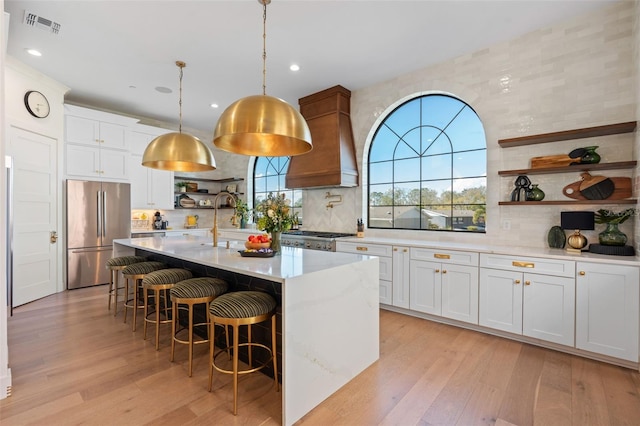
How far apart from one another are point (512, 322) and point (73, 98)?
22.0 ft

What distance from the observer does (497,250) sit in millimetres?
2922

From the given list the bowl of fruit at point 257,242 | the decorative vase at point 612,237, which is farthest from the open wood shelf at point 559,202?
the bowl of fruit at point 257,242

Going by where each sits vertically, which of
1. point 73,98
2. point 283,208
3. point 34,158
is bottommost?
point 283,208

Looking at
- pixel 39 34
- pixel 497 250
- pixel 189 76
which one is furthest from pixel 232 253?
pixel 39 34

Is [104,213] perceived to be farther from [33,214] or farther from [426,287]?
[426,287]

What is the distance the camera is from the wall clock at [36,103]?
3918mm

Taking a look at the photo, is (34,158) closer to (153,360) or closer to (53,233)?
(53,233)

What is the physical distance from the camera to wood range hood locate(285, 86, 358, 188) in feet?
14.3

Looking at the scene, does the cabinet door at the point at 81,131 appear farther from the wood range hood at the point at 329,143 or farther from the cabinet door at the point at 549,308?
the cabinet door at the point at 549,308

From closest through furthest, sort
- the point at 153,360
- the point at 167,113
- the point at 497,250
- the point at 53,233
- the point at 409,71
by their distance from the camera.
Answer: the point at 153,360 → the point at 497,250 → the point at 409,71 → the point at 53,233 → the point at 167,113

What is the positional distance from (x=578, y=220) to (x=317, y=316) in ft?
8.39

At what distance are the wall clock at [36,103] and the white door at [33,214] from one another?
0.95 feet

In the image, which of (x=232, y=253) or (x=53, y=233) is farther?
(x=53, y=233)

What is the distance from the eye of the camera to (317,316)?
1.92 metres
